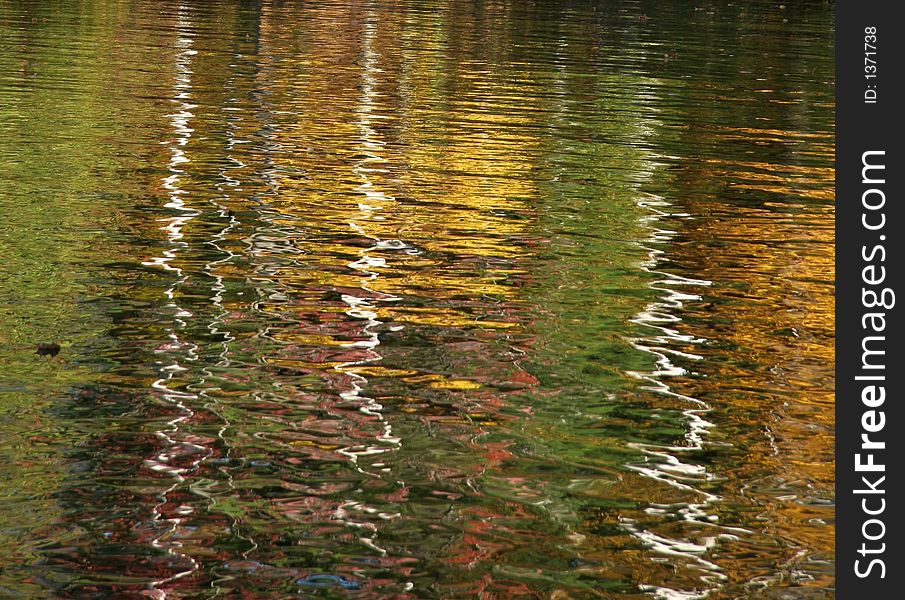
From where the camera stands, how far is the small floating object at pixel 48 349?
512 inches

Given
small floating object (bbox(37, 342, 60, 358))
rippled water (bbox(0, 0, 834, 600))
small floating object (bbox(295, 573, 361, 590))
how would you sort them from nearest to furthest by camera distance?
small floating object (bbox(295, 573, 361, 590)), rippled water (bbox(0, 0, 834, 600)), small floating object (bbox(37, 342, 60, 358))

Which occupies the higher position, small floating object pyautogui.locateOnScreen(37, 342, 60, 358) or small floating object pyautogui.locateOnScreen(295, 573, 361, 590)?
small floating object pyautogui.locateOnScreen(37, 342, 60, 358)

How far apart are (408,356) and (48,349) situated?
297 centimetres

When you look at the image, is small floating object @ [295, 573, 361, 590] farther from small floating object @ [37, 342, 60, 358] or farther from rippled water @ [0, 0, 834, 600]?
small floating object @ [37, 342, 60, 358]

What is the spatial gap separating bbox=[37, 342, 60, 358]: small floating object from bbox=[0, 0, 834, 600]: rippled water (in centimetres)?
14

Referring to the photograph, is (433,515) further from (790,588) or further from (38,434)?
(38,434)

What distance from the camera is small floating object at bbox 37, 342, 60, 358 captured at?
42.7 ft

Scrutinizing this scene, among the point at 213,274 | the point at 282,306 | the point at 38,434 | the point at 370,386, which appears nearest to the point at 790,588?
the point at 370,386

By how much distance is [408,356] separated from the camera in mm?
13328

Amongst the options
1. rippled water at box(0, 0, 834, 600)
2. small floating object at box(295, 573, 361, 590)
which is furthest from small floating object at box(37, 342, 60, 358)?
small floating object at box(295, 573, 361, 590)

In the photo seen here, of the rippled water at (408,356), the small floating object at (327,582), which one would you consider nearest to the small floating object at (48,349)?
the rippled water at (408,356)

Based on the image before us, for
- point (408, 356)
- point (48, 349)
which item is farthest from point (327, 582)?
point (48, 349)

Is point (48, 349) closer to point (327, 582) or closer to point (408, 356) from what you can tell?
point (408, 356)

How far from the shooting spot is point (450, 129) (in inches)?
1146
